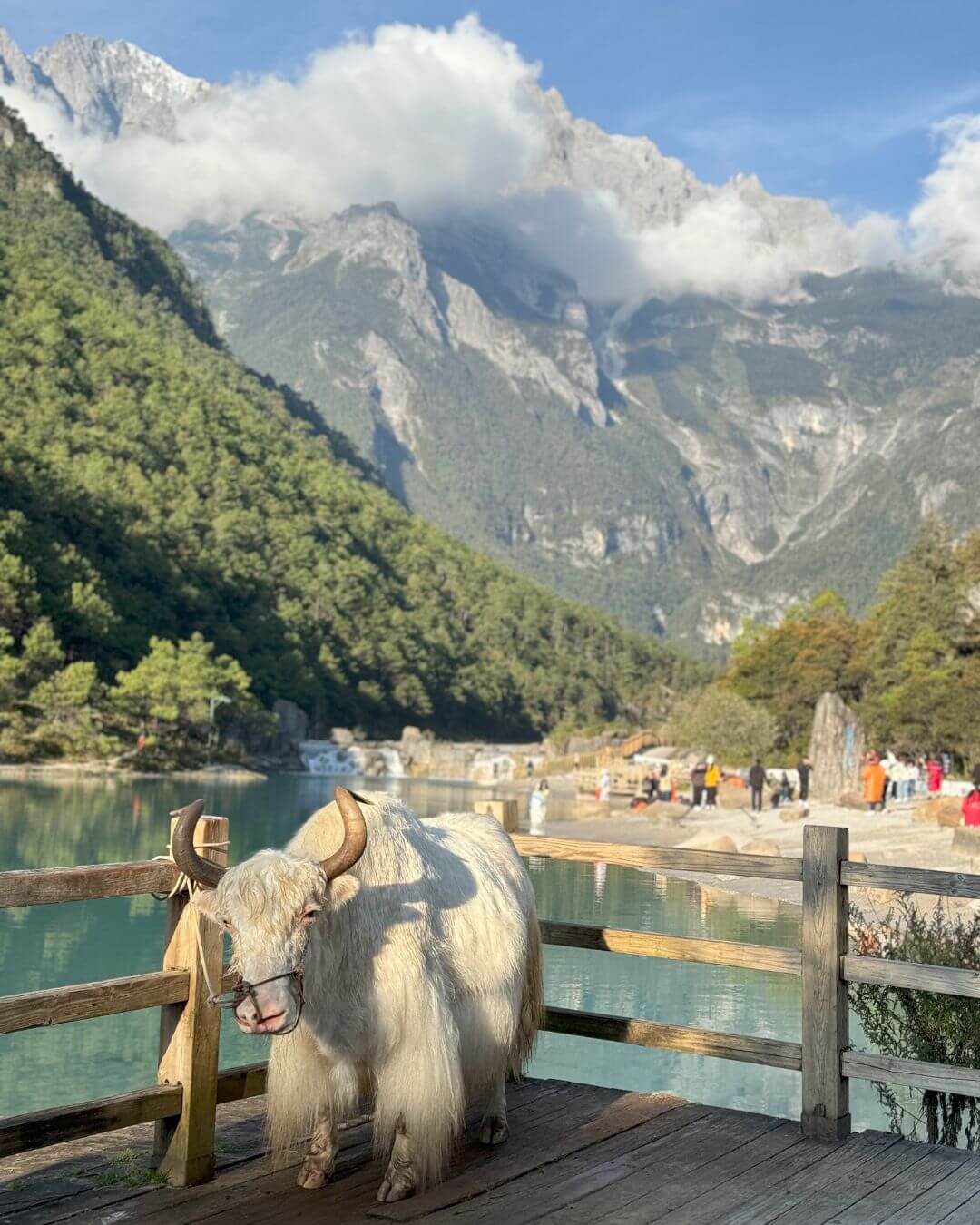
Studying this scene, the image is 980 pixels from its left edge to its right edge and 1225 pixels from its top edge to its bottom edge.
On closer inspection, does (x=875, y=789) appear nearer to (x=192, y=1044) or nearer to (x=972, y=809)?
(x=972, y=809)

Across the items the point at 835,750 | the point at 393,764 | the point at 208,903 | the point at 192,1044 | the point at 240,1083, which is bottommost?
the point at 240,1083

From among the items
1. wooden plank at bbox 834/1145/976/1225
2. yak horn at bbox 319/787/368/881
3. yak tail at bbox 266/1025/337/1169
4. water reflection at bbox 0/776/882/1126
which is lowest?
water reflection at bbox 0/776/882/1126

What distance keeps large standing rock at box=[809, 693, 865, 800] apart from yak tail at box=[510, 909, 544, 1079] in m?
41.3

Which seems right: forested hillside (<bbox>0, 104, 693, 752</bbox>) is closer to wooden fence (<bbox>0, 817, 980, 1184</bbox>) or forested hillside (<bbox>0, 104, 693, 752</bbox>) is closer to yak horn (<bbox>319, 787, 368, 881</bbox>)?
wooden fence (<bbox>0, 817, 980, 1184</bbox>)

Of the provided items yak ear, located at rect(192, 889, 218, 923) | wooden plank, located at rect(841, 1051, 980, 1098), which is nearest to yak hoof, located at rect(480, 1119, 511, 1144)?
wooden plank, located at rect(841, 1051, 980, 1098)

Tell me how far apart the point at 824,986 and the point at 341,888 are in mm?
2201

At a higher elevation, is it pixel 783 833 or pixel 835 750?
pixel 835 750

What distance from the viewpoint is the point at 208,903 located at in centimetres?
452

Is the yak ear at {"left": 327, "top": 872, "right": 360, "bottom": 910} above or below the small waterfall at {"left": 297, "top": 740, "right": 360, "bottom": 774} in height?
below

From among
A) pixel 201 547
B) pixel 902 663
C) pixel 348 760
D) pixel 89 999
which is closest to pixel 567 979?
pixel 89 999

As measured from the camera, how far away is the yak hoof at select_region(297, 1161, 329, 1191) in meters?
5.02

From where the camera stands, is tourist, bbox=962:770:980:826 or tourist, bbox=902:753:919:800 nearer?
tourist, bbox=962:770:980:826

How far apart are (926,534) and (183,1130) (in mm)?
68589

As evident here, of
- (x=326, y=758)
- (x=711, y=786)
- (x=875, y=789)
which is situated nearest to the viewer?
(x=875, y=789)
